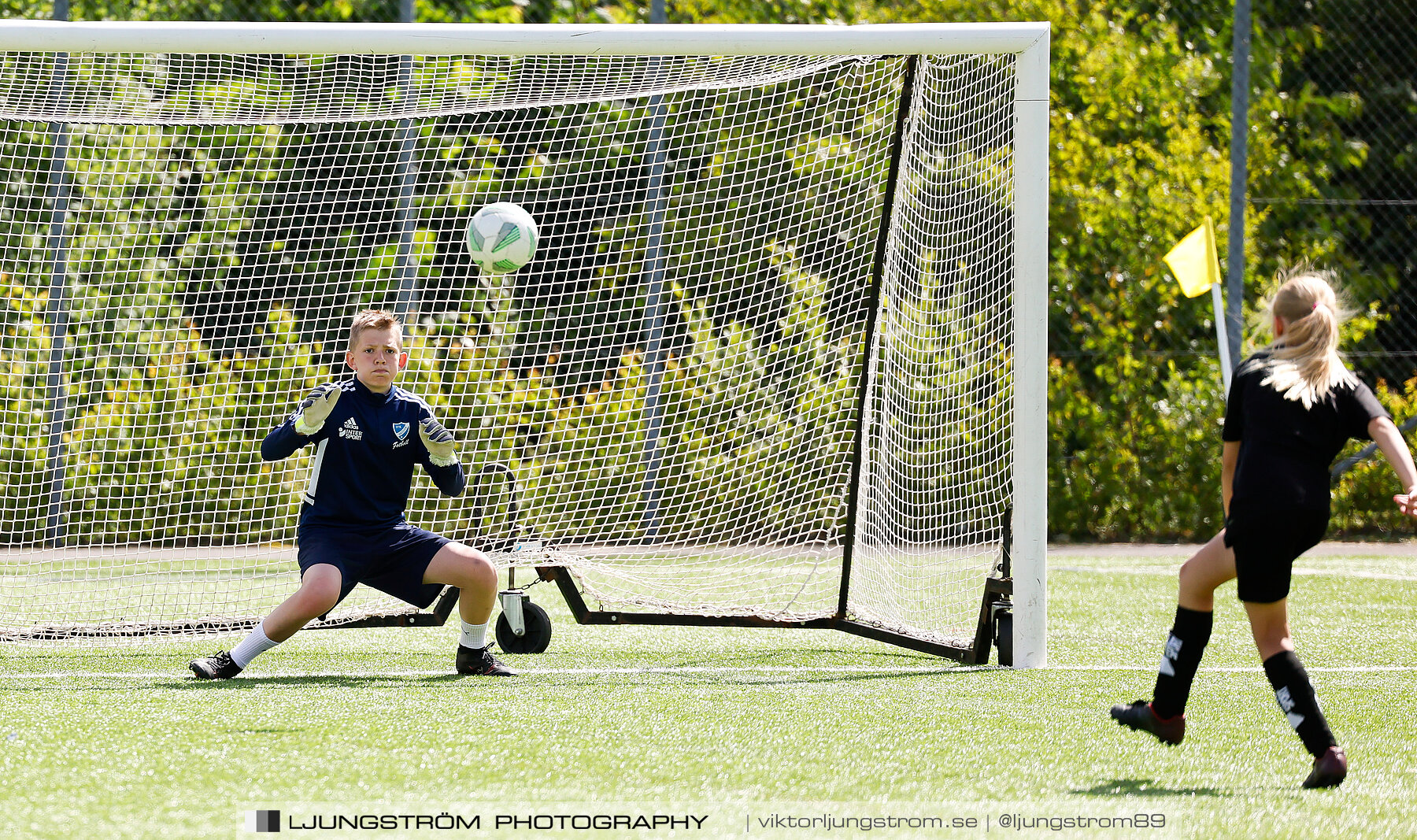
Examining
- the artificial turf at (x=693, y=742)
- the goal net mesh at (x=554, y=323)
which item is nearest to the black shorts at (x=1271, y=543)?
the artificial turf at (x=693, y=742)

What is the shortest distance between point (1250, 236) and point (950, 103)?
21.7 feet

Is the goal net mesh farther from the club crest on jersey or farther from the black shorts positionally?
the black shorts

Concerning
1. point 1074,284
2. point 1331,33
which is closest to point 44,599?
point 1074,284

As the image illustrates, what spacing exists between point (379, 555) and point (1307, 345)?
2.72m

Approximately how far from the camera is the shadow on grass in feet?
9.36

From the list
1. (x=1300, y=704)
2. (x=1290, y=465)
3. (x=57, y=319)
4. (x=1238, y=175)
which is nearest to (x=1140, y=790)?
(x=1300, y=704)

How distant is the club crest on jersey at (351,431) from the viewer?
14.4ft

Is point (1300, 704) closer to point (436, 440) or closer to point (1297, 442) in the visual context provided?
point (1297, 442)

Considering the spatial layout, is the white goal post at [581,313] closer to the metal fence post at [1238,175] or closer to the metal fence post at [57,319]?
the metal fence post at [57,319]

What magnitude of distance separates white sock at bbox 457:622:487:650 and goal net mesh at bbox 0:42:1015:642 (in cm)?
74

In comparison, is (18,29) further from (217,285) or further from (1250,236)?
(1250,236)

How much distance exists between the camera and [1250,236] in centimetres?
1093

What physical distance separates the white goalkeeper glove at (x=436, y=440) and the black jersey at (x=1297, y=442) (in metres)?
2.37

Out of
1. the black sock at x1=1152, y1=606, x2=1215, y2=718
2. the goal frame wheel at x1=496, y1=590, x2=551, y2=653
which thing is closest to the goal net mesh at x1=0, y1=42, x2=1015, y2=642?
the goal frame wheel at x1=496, y1=590, x2=551, y2=653
